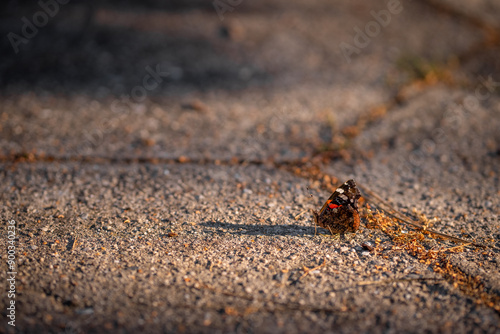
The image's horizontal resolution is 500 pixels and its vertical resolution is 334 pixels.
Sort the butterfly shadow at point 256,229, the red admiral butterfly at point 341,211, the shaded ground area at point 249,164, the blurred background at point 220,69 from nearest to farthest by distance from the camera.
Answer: the shaded ground area at point 249,164 < the red admiral butterfly at point 341,211 < the butterfly shadow at point 256,229 < the blurred background at point 220,69

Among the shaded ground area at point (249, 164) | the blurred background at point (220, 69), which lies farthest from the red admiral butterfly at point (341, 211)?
the blurred background at point (220, 69)

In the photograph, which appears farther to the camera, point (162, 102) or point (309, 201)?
point (162, 102)

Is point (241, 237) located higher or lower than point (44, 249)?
higher

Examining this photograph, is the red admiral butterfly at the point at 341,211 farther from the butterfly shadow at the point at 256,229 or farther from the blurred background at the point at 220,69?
the blurred background at the point at 220,69

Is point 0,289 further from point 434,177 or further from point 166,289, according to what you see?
point 434,177

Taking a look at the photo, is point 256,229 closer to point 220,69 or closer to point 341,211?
point 341,211

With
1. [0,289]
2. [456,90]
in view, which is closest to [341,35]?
[456,90]

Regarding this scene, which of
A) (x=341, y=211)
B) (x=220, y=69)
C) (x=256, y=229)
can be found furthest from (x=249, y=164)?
(x=220, y=69)

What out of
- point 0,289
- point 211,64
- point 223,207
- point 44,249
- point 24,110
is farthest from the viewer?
point 211,64
